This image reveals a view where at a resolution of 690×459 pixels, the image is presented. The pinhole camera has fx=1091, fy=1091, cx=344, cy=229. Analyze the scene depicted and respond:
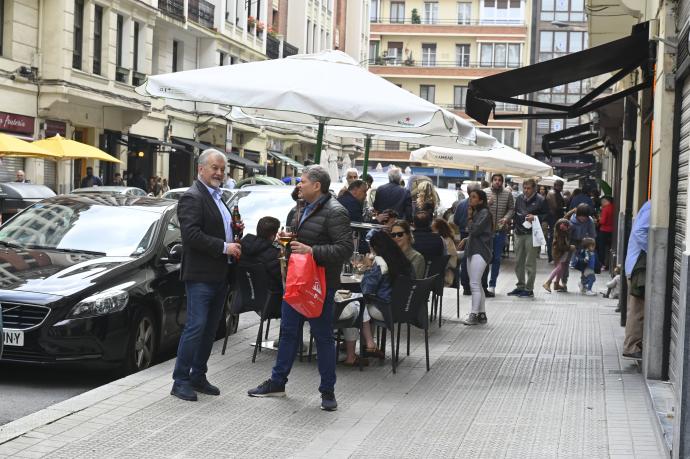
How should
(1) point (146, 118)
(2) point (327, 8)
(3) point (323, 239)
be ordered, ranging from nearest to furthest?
(3) point (323, 239), (1) point (146, 118), (2) point (327, 8)

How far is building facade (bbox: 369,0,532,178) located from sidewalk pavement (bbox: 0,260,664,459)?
77.5 metres

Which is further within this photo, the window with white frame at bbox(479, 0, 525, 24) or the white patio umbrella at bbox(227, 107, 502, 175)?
the window with white frame at bbox(479, 0, 525, 24)

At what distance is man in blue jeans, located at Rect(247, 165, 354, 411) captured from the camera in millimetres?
7922

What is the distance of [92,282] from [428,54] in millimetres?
82232

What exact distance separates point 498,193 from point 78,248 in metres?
10.1

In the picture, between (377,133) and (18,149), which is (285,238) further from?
(18,149)

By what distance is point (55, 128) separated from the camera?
108ft

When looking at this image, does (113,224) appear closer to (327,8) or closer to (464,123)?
(464,123)

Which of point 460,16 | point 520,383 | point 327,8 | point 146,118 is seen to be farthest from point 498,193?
point 460,16

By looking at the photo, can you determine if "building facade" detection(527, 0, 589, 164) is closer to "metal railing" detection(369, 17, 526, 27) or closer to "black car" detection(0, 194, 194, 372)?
"metal railing" detection(369, 17, 526, 27)

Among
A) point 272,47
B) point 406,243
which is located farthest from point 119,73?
point 406,243

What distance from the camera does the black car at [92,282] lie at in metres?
8.69

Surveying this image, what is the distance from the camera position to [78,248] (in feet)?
33.1

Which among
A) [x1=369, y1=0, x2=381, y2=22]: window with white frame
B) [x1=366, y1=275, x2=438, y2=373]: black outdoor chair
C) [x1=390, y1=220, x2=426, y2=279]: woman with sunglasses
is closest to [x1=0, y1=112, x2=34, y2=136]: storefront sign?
[x1=390, y1=220, x2=426, y2=279]: woman with sunglasses
